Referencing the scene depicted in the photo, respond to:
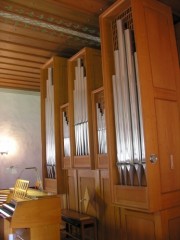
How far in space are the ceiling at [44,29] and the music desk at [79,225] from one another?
2.95 m

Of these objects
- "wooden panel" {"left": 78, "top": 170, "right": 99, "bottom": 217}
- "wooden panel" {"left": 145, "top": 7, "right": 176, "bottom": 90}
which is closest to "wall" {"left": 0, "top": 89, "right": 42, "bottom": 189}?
"wooden panel" {"left": 78, "top": 170, "right": 99, "bottom": 217}

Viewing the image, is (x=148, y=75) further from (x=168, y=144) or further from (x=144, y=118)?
(x=168, y=144)

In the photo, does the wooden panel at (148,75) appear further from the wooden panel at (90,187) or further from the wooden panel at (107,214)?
the wooden panel at (90,187)

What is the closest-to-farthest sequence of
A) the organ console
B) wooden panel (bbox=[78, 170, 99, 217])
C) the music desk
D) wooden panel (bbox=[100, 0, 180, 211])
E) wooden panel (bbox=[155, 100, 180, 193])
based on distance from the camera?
wooden panel (bbox=[100, 0, 180, 211])
wooden panel (bbox=[155, 100, 180, 193])
the organ console
the music desk
wooden panel (bbox=[78, 170, 99, 217])

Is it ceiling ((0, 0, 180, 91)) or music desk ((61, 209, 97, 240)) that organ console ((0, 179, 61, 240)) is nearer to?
music desk ((61, 209, 97, 240))

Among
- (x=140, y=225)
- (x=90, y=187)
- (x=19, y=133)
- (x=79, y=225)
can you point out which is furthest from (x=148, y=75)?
(x=19, y=133)

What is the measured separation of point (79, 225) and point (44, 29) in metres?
3.11

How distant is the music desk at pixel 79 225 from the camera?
412 cm

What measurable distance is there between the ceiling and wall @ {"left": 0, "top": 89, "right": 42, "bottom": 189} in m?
1.62

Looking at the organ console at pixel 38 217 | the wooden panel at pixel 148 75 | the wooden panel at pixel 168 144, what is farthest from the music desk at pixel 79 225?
the wooden panel at pixel 168 144

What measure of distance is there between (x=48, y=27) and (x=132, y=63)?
1.74 metres

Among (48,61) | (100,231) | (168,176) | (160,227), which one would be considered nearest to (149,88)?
(168,176)

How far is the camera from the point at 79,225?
4.19 m

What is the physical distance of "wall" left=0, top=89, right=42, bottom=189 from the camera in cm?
723
